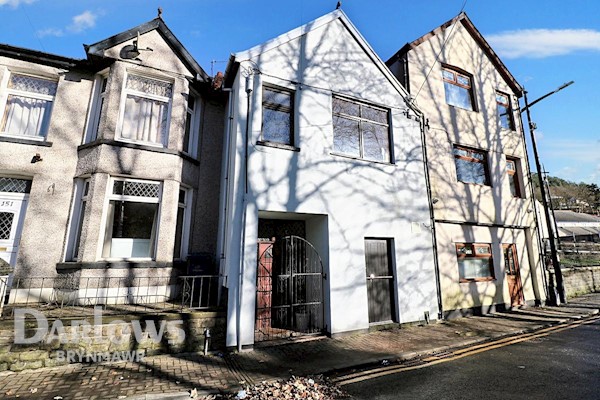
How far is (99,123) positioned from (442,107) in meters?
12.1

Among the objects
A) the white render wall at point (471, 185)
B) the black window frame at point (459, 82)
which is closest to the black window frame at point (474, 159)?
the white render wall at point (471, 185)

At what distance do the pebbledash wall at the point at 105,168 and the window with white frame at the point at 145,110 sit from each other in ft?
0.12

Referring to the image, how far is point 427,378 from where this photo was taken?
477cm

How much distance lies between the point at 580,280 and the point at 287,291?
16293mm

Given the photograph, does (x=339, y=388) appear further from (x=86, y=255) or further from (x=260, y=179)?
(x=86, y=255)

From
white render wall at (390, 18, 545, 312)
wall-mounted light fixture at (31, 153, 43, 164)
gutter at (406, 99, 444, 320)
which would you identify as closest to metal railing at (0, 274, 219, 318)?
wall-mounted light fixture at (31, 153, 43, 164)

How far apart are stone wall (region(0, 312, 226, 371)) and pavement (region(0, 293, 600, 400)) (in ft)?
0.57

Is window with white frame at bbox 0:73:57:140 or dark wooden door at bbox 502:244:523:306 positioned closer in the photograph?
window with white frame at bbox 0:73:57:140

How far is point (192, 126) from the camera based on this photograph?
9078mm

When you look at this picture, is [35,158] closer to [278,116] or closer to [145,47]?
[145,47]

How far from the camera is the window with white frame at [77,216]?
720cm

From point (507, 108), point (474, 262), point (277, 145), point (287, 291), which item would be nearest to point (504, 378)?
point (287, 291)

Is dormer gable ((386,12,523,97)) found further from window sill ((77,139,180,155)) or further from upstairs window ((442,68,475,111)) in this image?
window sill ((77,139,180,155))

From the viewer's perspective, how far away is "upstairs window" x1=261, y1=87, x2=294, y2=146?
7695 millimetres
